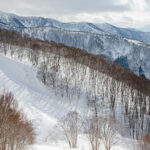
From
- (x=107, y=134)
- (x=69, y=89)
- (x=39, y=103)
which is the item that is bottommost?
(x=107, y=134)

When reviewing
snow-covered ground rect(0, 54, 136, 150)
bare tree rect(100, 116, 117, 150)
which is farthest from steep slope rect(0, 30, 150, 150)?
bare tree rect(100, 116, 117, 150)

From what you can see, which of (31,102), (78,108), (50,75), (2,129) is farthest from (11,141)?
(50,75)

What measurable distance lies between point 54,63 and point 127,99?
33017 millimetres

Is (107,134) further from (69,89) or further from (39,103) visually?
(69,89)

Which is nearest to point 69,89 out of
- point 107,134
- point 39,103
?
point 39,103

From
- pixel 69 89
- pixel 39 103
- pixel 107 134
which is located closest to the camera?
pixel 107 134

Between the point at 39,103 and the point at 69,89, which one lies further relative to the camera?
→ the point at 69,89

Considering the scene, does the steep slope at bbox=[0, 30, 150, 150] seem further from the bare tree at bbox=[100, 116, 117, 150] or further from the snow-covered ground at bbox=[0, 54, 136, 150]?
the bare tree at bbox=[100, 116, 117, 150]

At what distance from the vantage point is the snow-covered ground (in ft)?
102

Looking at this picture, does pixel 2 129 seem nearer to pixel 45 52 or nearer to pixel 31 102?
pixel 31 102

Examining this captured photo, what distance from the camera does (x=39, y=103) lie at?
159ft

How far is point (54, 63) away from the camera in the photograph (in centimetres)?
7612

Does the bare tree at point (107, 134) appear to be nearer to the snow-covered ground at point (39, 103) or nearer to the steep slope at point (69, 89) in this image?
the snow-covered ground at point (39, 103)

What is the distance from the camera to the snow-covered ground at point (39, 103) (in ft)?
102
